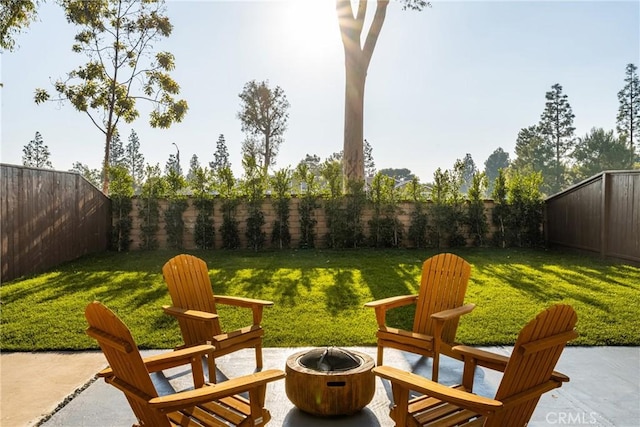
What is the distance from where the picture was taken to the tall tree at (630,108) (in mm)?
31547

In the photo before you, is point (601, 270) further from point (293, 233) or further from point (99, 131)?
point (99, 131)

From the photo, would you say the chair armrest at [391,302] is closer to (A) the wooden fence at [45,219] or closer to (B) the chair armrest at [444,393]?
(B) the chair armrest at [444,393]

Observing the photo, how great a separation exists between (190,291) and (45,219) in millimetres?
5693

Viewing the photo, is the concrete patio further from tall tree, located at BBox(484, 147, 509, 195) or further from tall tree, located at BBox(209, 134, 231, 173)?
tall tree, located at BBox(484, 147, 509, 195)

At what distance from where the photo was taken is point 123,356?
5.53ft

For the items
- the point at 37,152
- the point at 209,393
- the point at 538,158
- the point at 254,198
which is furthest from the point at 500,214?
the point at 37,152

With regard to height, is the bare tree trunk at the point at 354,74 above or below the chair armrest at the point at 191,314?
above

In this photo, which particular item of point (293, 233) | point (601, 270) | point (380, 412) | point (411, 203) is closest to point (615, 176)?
point (601, 270)

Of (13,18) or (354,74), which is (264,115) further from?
(13,18)

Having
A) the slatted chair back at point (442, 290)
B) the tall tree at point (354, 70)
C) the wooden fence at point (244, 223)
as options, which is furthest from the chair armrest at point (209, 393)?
the tall tree at point (354, 70)

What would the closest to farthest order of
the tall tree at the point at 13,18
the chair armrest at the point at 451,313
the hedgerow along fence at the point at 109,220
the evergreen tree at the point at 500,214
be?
the chair armrest at the point at 451,313 < the hedgerow along fence at the point at 109,220 < the tall tree at the point at 13,18 < the evergreen tree at the point at 500,214

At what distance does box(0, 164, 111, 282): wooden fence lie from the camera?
6582 mm

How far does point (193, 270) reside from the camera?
3410 mm

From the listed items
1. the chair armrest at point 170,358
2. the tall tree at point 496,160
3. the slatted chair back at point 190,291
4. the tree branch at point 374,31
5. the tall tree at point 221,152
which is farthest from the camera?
the tall tree at point 496,160
